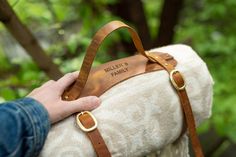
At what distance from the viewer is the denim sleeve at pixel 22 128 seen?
3.50 ft

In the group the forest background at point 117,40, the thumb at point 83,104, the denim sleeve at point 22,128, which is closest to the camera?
the denim sleeve at point 22,128

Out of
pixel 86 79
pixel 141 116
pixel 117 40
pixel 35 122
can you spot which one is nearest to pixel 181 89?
pixel 141 116

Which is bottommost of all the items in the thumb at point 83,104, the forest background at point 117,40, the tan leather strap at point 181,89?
the forest background at point 117,40

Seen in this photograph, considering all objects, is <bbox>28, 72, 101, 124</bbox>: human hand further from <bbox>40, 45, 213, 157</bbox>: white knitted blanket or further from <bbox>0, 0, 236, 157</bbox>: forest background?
<bbox>0, 0, 236, 157</bbox>: forest background

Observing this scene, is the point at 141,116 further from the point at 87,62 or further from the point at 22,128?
the point at 22,128

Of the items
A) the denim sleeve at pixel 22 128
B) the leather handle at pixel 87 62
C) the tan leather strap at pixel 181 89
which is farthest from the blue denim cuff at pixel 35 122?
the tan leather strap at pixel 181 89

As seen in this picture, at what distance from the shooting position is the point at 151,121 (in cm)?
128

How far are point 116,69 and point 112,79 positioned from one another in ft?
0.14

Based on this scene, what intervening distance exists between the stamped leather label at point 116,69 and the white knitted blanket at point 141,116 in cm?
4

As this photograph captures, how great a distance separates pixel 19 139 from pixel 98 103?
23cm

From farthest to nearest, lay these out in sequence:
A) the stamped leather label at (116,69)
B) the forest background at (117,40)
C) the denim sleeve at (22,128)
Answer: the forest background at (117,40), the stamped leather label at (116,69), the denim sleeve at (22,128)

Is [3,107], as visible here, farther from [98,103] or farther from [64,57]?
[64,57]

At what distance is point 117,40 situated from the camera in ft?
9.13

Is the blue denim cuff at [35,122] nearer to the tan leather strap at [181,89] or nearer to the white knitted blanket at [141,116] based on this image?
the white knitted blanket at [141,116]
